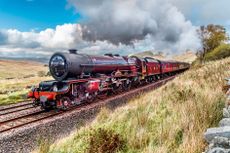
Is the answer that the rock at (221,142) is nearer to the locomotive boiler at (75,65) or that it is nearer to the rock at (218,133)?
the rock at (218,133)

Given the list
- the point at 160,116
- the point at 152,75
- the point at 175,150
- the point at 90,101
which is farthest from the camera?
the point at 152,75

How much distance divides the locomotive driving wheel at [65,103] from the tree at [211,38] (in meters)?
50.0

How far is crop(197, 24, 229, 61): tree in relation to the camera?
62.4 metres

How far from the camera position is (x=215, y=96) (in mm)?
7906

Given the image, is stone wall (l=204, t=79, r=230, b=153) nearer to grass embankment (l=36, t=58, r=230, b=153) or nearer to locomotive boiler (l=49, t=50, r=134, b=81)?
grass embankment (l=36, t=58, r=230, b=153)

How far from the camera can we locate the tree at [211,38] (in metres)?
62.4

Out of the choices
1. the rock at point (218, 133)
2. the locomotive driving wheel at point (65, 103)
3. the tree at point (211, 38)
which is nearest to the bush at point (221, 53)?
the tree at point (211, 38)

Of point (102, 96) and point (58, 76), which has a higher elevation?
point (58, 76)

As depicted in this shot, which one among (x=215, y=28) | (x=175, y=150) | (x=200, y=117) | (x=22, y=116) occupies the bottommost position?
(x=22, y=116)

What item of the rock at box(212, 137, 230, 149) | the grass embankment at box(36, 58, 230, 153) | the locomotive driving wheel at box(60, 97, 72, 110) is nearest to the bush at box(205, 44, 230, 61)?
the locomotive driving wheel at box(60, 97, 72, 110)

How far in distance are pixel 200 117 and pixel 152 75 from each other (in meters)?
29.6

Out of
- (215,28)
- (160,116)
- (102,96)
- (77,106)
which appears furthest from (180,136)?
(215,28)

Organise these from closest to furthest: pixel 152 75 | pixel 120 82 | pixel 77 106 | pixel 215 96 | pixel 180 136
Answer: pixel 180 136, pixel 215 96, pixel 77 106, pixel 120 82, pixel 152 75

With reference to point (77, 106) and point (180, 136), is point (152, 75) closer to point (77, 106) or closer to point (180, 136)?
point (77, 106)
